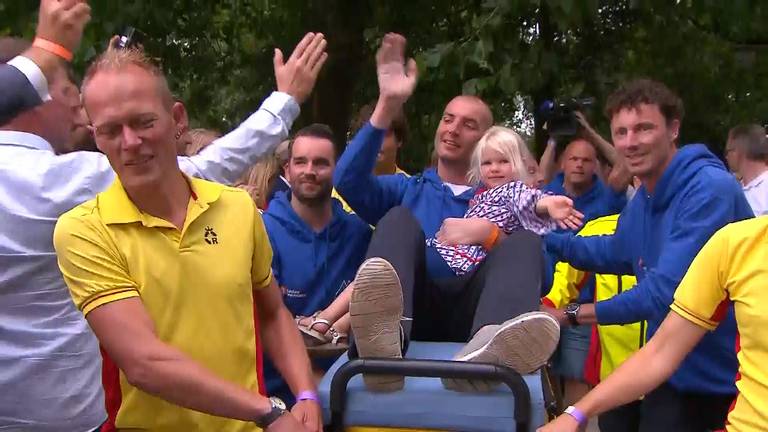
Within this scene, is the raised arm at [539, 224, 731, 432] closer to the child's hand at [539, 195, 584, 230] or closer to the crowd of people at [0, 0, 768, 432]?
the crowd of people at [0, 0, 768, 432]

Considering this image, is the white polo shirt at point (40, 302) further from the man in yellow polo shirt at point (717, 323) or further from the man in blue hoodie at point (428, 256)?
the man in yellow polo shirt at point (717, 323)

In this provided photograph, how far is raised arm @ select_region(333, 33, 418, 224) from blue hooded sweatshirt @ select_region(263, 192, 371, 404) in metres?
0.15

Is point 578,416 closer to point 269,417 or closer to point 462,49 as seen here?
point 269,417

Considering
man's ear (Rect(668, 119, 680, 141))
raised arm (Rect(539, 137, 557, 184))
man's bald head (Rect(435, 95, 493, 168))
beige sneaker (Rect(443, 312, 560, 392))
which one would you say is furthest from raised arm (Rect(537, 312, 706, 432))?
raised arm (Rect(539, 137, 557, 184))

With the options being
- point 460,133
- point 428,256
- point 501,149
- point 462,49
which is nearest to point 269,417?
point 428,256

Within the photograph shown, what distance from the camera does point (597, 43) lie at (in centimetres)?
965

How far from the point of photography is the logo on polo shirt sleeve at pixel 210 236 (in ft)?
7.70

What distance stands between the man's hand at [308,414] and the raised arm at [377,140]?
5.20ft

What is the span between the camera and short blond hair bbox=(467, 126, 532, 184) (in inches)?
169

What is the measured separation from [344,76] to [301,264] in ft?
13.5

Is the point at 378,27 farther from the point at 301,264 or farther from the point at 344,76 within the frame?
the point at 301,264

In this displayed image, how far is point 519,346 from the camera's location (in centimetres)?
288

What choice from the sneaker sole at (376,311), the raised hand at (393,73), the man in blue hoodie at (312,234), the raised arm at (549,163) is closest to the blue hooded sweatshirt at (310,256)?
the man in blue hoodie at (312,234)

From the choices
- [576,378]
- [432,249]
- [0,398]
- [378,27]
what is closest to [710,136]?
[378,27]
